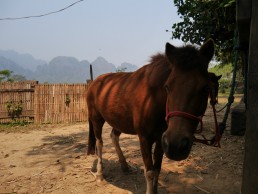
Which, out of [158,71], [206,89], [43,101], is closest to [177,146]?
[206,89]

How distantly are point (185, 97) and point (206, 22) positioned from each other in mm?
5614

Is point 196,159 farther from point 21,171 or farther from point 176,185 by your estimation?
point 21,171

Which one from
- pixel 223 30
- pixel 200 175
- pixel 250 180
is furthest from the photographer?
pixel 223 30

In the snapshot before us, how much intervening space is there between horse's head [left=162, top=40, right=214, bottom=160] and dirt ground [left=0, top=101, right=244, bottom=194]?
2.32m

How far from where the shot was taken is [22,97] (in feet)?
41.7

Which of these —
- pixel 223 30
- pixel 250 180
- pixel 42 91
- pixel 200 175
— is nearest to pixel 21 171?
pixel 200 175

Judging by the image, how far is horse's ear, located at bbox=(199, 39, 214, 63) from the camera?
8.29ft

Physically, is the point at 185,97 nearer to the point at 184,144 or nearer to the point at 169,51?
the point at 184,144

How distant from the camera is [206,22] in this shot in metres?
7.30

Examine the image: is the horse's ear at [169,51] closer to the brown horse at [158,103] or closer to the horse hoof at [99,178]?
the brown horse at [158,103]

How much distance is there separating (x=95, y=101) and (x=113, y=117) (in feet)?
2.75

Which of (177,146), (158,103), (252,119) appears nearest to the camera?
(252,119)

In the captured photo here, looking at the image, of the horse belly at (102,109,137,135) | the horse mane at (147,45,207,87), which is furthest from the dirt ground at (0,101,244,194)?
the horse mane at (147,45,207,87)

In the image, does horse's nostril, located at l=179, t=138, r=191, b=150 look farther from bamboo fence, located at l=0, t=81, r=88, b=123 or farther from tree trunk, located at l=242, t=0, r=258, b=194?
bamboo fence, located at l=0, t=81, r=88, b=123
